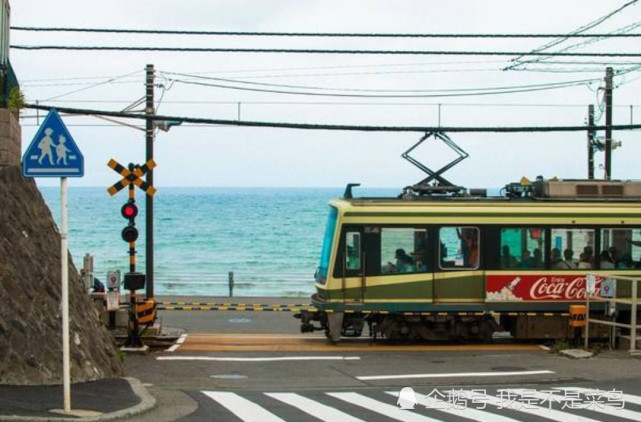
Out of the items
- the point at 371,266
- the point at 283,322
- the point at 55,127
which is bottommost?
the point at 283,322

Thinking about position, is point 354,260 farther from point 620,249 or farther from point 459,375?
point 620,249

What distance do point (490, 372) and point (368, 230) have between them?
5.49 meters

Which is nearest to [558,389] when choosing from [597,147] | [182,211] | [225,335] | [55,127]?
[55,127]

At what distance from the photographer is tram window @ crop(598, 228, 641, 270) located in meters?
22.0

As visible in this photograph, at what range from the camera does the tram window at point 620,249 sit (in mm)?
21953

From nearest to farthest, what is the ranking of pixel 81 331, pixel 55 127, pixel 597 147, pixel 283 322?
1. pixel 55 127
2. pixel 81 331
3. pixel 283 322
4. pixel 597 147

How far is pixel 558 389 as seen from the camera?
47.0 ft

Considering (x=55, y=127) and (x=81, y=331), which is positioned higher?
(x=55, y=127)

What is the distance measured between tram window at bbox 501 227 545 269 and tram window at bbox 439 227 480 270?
64cm

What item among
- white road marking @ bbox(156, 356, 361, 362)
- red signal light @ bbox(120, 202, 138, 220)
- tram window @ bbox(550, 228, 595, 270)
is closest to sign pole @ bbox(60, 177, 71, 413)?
white road marking @ bbox(156, 356, 361, 362)

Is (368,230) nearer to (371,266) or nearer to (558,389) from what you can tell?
(371,266)

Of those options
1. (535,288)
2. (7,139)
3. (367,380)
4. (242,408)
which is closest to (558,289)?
(535,288)

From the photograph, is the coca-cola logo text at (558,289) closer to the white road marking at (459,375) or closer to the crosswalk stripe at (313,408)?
the white road marking at (459,375)

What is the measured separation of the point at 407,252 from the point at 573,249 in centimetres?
381
